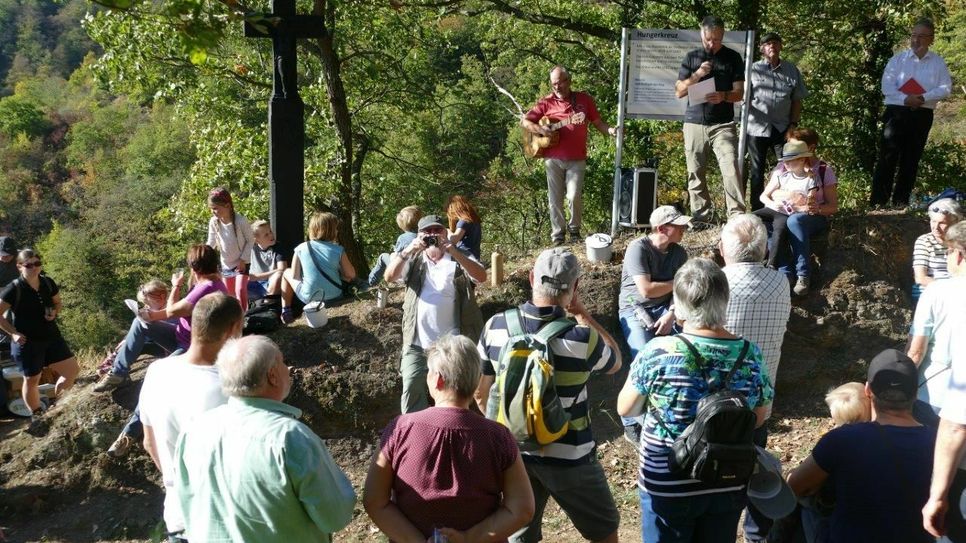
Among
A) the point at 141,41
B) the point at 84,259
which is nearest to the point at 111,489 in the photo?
the point at 141,41

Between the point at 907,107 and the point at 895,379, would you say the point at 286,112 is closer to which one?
the point at 895,379

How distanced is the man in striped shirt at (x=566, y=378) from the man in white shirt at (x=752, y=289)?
95 centimetres

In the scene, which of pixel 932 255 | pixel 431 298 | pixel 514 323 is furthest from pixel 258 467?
pixel 932 255

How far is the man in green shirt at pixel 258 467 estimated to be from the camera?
10.2 ft

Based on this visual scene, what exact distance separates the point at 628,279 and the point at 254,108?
47.2ft

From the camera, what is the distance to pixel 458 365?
339 centimetres

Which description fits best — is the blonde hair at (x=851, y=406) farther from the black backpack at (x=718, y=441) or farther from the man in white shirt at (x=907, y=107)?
the man in white shirt at (x=907, y=107)

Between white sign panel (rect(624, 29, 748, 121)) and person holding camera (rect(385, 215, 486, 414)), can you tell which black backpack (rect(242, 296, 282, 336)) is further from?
white sign panel (rect(624, 29, 748, 121))

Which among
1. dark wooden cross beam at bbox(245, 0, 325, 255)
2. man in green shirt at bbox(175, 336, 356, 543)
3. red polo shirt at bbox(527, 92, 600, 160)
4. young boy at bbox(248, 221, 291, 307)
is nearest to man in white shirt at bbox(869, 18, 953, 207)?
red polo shirt at bbox(527, 92, 600, 160)

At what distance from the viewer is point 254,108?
752 inches

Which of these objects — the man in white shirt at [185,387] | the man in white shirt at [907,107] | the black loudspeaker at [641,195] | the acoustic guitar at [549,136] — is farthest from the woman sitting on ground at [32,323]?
the man in white shirt at [907,107]

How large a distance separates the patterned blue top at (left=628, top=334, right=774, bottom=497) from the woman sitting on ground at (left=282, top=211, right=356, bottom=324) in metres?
4.00

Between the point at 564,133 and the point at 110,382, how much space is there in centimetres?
457

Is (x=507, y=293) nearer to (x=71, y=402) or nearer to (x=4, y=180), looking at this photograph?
(x=71, y=402)
